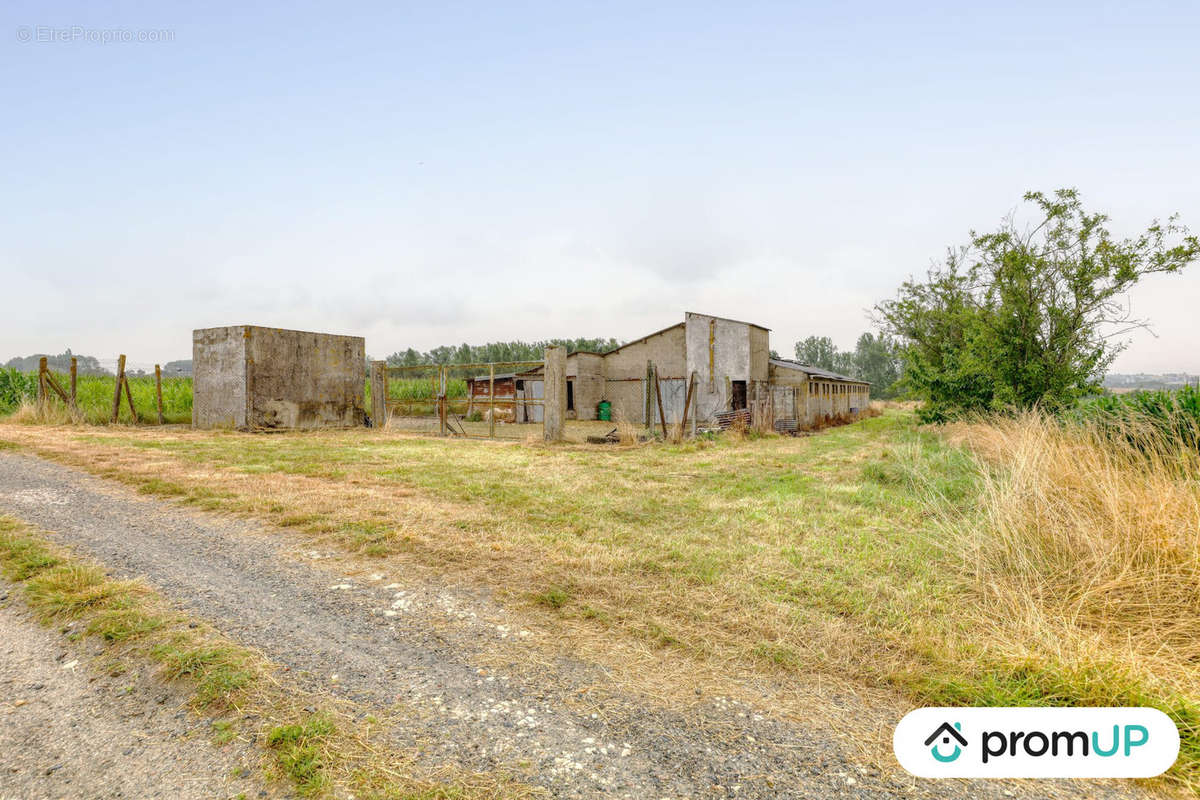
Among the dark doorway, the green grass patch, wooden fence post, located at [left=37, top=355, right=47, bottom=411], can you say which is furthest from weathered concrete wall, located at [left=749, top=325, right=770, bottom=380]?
wooden fence post, located at [left=37, top=355, right=47, bottom=411]

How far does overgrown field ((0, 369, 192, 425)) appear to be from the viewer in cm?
1905

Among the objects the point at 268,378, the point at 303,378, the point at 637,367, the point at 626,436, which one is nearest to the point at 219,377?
the point at 268,378

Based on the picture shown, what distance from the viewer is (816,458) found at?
1266 centimetres

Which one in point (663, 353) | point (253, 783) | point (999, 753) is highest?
point (663, 353)

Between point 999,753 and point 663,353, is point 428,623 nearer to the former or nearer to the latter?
point 999,753

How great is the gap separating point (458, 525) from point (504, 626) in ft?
8.36

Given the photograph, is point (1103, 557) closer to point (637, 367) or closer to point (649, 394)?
point (649, 394)

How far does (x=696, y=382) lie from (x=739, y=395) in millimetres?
3466

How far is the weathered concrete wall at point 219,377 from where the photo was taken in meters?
17.0

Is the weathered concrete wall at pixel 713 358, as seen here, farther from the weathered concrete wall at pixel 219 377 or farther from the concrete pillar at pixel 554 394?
the weathered concrete wall at pixel 219 377

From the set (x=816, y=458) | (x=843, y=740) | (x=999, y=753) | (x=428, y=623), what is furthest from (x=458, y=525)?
(x=816, y=458)

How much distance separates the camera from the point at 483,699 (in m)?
2.62

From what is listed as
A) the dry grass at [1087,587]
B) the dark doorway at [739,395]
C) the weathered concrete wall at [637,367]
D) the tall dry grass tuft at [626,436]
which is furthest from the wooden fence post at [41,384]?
the dry grass at [1087,587]

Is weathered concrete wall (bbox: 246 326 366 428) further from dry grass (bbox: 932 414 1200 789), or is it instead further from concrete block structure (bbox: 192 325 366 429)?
dry grass (bbox: 932 414 1200 789)
